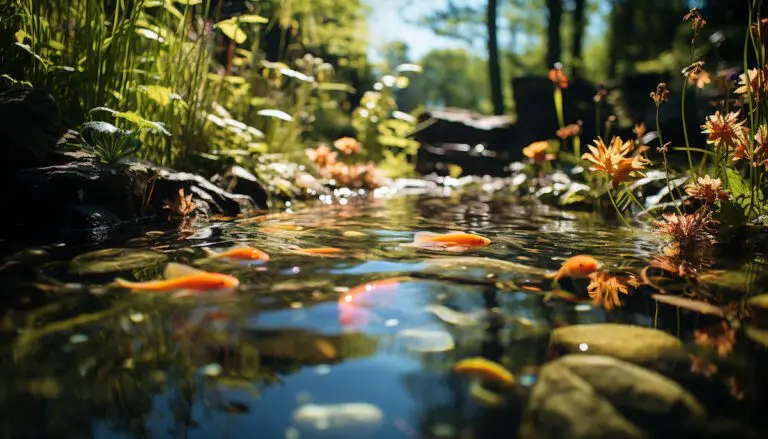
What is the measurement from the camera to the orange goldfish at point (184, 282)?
1805 millimetres

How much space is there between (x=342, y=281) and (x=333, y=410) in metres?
0.91

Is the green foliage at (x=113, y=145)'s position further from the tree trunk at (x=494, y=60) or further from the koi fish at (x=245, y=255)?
the tree trunk at (x=494, y=60)

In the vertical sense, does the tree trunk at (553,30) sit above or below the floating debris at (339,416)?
above

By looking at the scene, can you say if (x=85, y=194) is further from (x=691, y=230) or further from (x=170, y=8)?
(x=691, y=230)

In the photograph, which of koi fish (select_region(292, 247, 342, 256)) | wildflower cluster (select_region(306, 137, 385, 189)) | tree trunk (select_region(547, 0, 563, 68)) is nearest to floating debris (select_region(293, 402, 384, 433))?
koi fish (select_region(292, 247, 342, 256))

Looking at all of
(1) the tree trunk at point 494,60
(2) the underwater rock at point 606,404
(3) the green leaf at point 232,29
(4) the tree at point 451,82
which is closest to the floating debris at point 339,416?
(2) the underwater rock at point 606,404

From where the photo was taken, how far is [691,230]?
276 cm

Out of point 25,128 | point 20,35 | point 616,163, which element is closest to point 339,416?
point 616,163

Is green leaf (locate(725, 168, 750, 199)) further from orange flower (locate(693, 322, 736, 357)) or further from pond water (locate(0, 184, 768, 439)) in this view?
orange flower (locate(693, 322, 736, 357))

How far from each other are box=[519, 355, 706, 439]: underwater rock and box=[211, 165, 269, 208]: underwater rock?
414cm

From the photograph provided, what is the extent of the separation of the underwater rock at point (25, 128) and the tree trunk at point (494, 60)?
14.4m

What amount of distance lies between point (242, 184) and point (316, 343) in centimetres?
389

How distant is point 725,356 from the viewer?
4.30ft

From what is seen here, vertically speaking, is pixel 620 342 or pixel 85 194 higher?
pixel 85 194
